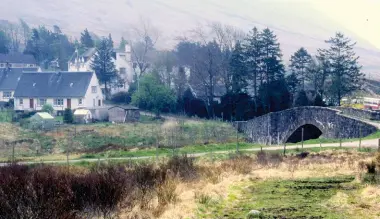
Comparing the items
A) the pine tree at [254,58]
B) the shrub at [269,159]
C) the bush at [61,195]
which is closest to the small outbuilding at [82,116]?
the pine tree at [254,58]

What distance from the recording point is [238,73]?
172 ft

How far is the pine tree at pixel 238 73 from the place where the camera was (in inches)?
2057

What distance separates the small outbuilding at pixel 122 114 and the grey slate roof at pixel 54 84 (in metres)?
7.09

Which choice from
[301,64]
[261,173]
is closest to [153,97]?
[301,64]

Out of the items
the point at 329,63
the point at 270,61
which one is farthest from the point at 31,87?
the point at 329,63

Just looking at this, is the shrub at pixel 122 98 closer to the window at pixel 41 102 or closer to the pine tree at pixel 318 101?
the window at pixel 41 102

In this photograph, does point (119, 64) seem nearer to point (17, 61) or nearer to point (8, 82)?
point (8, 82)

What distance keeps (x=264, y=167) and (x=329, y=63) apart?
2973cm

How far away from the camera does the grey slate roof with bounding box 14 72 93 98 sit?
58.8 meters

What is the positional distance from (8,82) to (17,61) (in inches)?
615

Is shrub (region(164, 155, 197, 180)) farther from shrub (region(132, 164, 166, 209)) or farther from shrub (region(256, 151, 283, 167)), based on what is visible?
shrub (region(256, 151, 283, 167))

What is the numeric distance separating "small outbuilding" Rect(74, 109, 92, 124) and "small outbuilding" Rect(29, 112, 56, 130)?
8.04 feet

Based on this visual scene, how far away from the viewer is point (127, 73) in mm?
75750

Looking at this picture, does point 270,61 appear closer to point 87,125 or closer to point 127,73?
point 87,125
